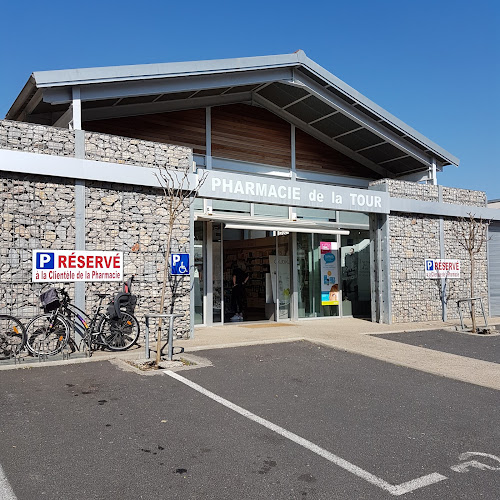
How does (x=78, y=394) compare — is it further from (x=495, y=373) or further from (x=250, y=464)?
(x=495, y=373)

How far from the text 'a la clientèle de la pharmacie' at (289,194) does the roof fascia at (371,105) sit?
2528mm

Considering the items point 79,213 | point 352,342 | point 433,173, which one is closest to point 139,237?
point 79,213

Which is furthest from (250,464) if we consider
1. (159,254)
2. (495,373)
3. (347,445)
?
(159,254)

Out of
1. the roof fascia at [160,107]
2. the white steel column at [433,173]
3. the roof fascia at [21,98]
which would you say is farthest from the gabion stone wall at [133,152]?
the white steel column at [433,173]

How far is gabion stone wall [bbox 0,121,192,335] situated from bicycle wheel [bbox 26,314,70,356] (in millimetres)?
304

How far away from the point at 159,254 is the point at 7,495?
6.94 m

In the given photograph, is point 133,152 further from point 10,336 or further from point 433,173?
point 433,173

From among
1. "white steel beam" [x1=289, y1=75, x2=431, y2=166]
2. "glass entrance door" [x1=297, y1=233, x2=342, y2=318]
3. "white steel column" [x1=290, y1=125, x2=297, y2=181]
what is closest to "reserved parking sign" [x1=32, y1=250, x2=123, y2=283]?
"glass entrance door" [x1=297, y1=233, x2=342, y2=318]

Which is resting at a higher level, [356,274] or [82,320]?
[356,274]

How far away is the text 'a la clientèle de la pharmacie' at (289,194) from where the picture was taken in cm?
1105

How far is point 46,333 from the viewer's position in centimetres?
859

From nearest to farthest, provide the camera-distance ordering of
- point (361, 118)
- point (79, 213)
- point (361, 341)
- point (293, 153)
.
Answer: point (79, 213), point (361, 341), point (361, 118), point (293, 153)

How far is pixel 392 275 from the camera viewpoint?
1395 cm

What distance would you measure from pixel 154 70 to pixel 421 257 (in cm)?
913
